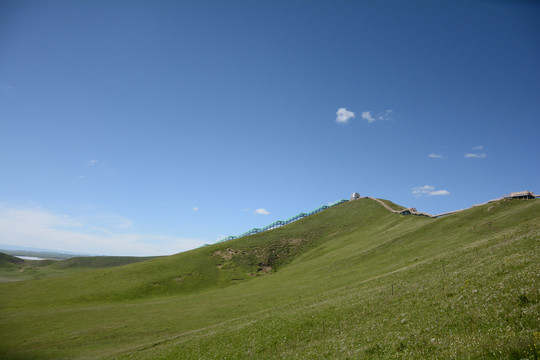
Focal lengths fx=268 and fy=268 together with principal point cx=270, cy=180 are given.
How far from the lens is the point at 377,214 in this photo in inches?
4724

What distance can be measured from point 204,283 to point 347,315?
3027 inches

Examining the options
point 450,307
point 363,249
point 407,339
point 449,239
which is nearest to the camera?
point 407,339

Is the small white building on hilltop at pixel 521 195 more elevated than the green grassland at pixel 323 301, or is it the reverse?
the small white building on hilltop at pixel 521 195

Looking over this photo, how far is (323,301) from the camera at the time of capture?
1503 inches

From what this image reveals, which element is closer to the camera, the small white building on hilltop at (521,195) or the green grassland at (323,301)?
the green grassland at (323,301)

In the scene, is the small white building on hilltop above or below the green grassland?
above

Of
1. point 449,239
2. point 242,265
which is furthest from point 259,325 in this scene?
point 242,265

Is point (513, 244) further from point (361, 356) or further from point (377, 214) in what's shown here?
point (377, 214)

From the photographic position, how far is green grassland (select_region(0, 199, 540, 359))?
57.9 feet

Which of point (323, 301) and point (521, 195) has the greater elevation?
point (521, 195)

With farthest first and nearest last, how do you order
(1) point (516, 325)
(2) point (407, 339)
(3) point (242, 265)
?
(3) point (242, 265) < (2) point (407, 339) < (1) point (516, 325)

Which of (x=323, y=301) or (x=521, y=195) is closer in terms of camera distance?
(x=323, y=301)

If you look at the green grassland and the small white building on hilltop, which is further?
the small white building on hilltop

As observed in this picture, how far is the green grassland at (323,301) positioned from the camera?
57.9 ft
